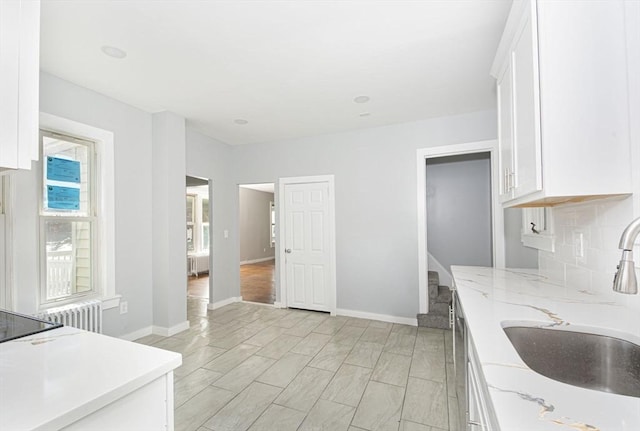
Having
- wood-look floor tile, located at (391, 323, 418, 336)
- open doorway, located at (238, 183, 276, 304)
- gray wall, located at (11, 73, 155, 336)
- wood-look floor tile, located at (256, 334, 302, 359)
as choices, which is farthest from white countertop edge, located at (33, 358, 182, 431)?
open doorway, located at (238, 183, 276, 304)

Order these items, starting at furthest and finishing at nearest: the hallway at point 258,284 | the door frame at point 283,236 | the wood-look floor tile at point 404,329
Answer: the hallway at point 258,284, the door frame at point 283,236, the wood-look floor tile at point 404,329

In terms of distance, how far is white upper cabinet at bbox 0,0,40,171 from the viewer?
30.8 inches

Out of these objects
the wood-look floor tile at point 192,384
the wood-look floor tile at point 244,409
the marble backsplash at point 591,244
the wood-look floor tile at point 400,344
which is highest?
the marble backsplash at point 591,244

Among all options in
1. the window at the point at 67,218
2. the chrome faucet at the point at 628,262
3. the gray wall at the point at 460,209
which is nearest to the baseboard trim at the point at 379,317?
the gray wall at the point at 460,209

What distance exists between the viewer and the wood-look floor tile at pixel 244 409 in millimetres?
1936

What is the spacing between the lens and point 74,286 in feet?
9.45

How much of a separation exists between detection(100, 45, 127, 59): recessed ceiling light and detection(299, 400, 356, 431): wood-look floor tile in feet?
10.0

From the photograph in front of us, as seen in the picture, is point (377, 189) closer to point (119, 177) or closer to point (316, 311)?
point (316, 311)

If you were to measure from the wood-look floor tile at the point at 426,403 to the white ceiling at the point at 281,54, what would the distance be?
2683mm

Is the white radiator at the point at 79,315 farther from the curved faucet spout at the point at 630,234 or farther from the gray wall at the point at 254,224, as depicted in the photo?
the gray wall at the point at 254,224

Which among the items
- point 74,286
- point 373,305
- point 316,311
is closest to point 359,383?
point 373,305

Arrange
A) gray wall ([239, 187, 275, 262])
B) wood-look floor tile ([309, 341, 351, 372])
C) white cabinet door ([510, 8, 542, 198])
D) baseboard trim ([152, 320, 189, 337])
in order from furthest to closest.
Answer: gray wall ([239, 187, 275, 262]) < baseboard trim ([152, 320, 189, 337]) < wood-look floor tile ([309, 341, 351, 372]) < white cabinet door ([510, 8, 542, 198])

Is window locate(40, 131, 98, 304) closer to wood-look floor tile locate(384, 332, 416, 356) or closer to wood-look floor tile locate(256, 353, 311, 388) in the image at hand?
wood-look floor tile locate(256, 353, 311, 388)

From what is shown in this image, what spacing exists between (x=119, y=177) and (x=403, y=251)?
11.4 feet
